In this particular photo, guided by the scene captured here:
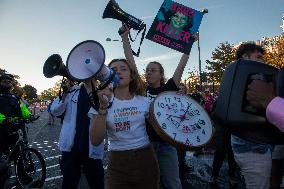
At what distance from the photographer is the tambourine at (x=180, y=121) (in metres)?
2.55

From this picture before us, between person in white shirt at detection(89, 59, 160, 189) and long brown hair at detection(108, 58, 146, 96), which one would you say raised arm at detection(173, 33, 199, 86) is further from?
person in white shirt at detection(89, 59, 160, 189)

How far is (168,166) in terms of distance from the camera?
3865 millimetres

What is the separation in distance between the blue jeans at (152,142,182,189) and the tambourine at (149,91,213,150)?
1.04m

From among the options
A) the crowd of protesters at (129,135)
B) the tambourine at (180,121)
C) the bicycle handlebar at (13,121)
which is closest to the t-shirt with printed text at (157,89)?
the crowd of protesters at (129,135)

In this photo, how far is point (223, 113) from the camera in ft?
5.14

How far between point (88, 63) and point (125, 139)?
0.70 m

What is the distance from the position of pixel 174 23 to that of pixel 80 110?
4.81 feet

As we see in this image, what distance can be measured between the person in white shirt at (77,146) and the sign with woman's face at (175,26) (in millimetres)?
1087

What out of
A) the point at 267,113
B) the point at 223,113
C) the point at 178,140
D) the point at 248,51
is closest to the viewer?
the point at 267,113

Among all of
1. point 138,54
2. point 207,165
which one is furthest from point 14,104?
point 207,165

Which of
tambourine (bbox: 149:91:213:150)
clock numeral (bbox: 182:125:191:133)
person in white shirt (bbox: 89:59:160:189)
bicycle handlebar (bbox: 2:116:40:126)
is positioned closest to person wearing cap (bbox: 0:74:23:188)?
bicycle handlebar (bbox: 2:116:40:126)

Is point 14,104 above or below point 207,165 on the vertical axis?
above

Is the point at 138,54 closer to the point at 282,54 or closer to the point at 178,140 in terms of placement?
the point at 178,140

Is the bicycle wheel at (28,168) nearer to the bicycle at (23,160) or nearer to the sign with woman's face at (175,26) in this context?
the bicycle at (23,160)
